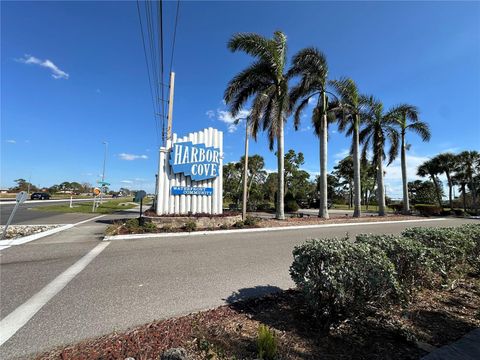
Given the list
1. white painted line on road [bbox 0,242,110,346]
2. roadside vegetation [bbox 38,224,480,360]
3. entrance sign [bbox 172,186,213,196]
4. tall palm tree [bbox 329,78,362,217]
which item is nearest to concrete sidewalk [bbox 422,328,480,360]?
roadside vegetation [bbox 38,224,480,360]

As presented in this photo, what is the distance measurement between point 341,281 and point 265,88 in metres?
15.9

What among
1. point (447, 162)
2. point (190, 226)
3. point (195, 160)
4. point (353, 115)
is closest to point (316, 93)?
point (353, 115)

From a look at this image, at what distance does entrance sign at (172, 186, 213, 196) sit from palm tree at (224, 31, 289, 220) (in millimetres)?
4745

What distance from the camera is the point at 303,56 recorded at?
55.7 feet

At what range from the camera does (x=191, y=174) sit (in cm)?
1360

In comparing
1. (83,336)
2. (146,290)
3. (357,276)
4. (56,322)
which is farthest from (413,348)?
(56,322)

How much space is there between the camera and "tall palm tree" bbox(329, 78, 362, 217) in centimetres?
1942

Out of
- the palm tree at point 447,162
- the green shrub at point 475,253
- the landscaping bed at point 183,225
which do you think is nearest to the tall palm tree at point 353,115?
the landscaping bed at point 183,225

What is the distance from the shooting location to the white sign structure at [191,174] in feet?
43.2

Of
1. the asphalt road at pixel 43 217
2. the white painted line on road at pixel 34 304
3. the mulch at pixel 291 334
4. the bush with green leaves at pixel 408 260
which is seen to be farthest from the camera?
the asphalt road at pixel 43 217

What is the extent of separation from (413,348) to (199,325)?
2327 millimetres

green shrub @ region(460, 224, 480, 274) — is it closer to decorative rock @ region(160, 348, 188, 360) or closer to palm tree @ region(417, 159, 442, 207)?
decorative rock @ region(160, 348, 188, 360)

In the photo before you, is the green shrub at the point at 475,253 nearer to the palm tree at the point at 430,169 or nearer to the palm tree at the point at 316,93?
the palm tree at the point at 316,93

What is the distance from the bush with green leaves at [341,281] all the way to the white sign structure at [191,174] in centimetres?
1068
